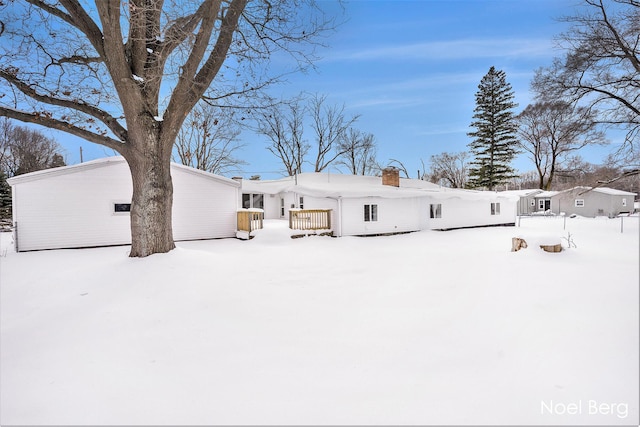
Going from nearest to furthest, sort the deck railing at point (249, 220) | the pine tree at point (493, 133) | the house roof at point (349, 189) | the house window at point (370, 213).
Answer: the deck railing at point (249, 220), the house roof at point (349, 189), the house window at point (370, 213), the pine tree at point (493, 133)

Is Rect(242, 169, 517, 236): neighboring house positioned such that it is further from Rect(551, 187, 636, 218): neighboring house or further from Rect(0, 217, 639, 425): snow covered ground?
Rect(551, 187, 636, 218): neighboring house

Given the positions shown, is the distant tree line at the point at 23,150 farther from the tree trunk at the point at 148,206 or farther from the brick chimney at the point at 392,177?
the brick chimney at the point at 392,177

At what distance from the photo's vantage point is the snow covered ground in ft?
6.44

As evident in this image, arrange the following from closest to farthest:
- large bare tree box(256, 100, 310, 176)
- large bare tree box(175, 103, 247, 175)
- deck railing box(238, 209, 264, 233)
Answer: deck railing box(238, 209, 264, 233)
large bare tree box(175, 103, 247, 175)
large bare tree box(256, 100, 310, 176)

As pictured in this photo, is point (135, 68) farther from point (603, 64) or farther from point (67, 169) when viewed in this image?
point (603, 64)

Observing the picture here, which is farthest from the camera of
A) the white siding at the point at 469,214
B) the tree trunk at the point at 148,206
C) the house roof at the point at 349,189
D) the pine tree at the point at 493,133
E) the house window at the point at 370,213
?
the pine tree at the point at 493,133

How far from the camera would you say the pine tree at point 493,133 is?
3195 cm

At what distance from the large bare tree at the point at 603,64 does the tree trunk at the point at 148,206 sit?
14.7 meters

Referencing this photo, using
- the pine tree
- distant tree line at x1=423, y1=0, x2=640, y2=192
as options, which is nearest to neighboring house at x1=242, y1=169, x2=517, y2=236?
distant tree line at x1=423, y1=0, x2=640, y2=192

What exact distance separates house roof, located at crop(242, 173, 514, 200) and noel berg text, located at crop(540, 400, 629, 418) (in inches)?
476

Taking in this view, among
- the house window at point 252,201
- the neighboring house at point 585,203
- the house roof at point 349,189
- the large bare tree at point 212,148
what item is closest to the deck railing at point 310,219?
the house roof at point 349,189

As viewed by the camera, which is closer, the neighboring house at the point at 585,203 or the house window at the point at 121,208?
the house window at the point at 121,208

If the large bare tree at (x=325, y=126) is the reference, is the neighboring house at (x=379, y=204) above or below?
below

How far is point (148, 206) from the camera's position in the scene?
679cm
